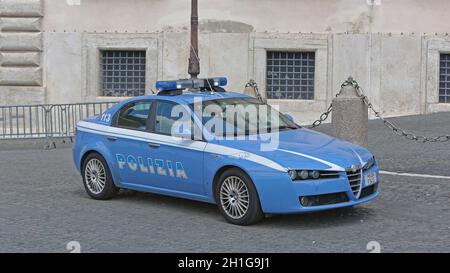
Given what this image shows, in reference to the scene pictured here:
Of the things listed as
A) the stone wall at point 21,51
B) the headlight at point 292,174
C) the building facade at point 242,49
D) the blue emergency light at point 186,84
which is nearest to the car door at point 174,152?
the blue emergency light at point 186,84

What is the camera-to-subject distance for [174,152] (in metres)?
8.91

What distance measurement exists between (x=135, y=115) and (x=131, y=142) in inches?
16.6

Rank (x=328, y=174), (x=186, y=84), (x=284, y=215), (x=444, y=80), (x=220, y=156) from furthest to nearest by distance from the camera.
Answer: (x=444, y=80) → (x=186, y=84) → (x=284, y=215) → (x=220, y=156) → (x=328, y=174)

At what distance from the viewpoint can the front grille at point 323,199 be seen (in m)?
7.94

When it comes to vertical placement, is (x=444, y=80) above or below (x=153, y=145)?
above

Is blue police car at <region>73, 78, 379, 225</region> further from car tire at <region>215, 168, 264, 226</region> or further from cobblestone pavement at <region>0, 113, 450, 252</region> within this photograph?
cobblestone pavement at <region>0, 113, 450, 252</region>

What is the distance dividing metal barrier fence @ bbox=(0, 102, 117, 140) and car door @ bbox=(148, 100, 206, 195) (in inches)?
361

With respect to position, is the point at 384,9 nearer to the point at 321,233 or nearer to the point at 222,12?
the point at 222,12

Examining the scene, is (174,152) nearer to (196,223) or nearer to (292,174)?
(196,223)

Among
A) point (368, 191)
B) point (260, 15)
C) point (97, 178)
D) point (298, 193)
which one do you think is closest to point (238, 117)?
point (298, 193)

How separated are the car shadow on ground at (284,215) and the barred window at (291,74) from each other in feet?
34.5

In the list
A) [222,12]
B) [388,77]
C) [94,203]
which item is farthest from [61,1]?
[94,203]

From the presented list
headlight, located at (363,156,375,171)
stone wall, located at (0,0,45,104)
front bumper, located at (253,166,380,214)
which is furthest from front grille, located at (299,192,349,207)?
stone wall, located at (0,0,45,104)
